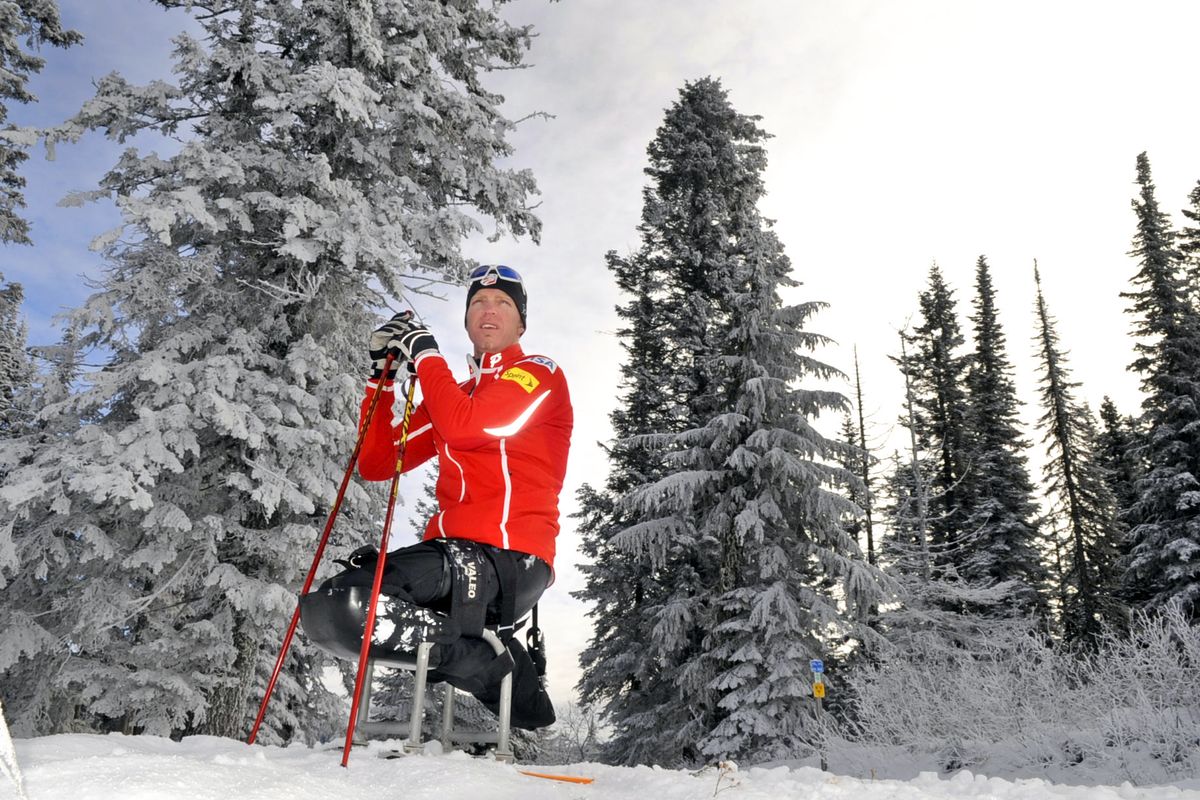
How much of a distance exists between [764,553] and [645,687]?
6.36m

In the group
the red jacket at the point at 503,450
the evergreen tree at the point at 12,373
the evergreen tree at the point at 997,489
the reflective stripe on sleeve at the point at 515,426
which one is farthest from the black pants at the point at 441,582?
the evergreen tree at the point at 997,489

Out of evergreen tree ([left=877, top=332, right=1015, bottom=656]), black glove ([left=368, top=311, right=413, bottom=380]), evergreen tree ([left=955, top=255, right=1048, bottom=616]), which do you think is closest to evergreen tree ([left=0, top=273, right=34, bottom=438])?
black glove ([left=368, top=311, right=413, bottom=380])

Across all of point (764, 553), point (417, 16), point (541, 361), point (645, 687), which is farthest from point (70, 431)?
point (645, 687)

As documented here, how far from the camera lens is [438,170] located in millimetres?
10117

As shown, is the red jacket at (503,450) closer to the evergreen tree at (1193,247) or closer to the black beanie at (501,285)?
the black beanie at (501,285)

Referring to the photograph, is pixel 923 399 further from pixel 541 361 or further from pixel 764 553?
pixel 541 361

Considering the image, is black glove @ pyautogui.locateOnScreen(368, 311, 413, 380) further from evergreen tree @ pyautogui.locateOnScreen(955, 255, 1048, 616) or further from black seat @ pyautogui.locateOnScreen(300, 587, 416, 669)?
evergreen tree @ pyautogui.locateOnScreen(955, 255, 1048, 616)

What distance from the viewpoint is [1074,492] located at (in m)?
32.2

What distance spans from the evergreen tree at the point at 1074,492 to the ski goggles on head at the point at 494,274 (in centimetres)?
3313

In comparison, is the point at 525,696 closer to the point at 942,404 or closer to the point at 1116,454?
the point at 942,404

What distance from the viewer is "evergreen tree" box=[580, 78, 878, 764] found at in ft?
49.2

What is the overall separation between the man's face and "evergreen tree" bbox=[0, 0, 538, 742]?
172 inches

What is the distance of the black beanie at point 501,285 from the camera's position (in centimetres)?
403

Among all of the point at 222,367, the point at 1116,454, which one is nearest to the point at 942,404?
the point at 1116,454
